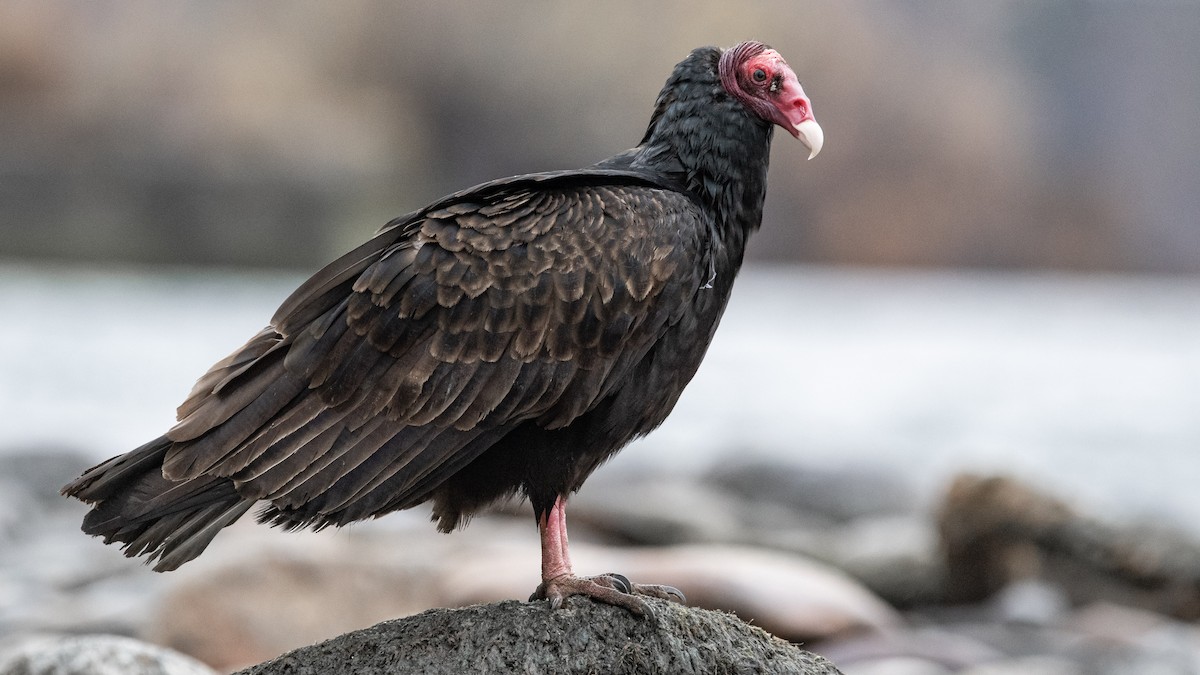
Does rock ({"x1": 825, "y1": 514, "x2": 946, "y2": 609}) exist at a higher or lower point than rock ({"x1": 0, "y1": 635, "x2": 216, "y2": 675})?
higher

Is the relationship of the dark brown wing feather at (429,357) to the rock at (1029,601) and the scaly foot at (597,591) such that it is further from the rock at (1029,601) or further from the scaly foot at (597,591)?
the rock at (1029,601)

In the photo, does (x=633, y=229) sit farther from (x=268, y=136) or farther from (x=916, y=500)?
(x=268, y=136)

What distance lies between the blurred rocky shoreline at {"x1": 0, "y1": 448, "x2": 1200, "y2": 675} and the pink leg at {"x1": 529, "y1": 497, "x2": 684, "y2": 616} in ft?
7.59

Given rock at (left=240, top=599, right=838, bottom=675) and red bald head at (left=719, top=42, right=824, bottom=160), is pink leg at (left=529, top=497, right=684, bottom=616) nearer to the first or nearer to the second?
rock at (left=240, top=599, right=838, bottom=675)

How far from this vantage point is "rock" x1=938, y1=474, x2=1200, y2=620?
34.4ft

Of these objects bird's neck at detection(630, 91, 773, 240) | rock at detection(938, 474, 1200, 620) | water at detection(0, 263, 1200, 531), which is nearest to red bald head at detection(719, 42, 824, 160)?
bird's neck at detection(630, 91, 773, 240)

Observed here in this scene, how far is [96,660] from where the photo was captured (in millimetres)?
5113

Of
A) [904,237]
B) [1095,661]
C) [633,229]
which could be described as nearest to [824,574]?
[1095,661]

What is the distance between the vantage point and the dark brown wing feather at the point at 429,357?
4258 millimetres

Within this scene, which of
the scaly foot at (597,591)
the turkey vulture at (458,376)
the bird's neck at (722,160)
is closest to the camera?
the turkey vulture at (458,376)

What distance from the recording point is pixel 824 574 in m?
9.48

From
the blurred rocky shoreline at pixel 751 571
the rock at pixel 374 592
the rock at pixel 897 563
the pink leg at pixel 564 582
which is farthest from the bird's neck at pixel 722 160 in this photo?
the rock at pixel 897 563

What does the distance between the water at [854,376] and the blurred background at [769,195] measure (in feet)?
0.53

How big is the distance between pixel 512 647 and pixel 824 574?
5.57m
